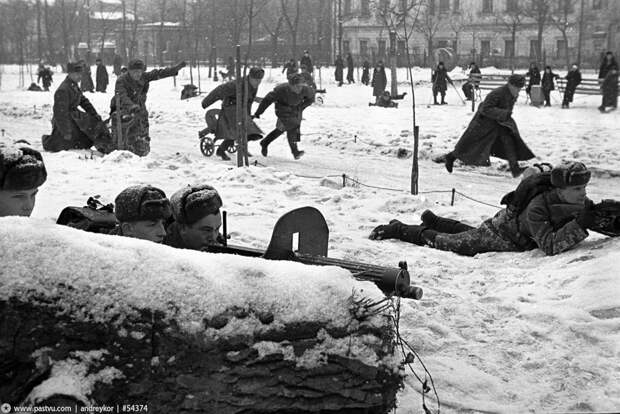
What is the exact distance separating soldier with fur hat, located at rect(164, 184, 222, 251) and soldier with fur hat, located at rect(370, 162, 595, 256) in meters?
2.88

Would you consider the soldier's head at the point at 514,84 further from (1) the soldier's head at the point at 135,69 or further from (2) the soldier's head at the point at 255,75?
(1) the soldier's head at the point at 135,69

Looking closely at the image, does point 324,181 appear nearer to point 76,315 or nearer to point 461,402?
point 461,402

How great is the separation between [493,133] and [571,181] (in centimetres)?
563

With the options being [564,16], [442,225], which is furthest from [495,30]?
[442,225]

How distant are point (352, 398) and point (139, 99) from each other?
1027 cm

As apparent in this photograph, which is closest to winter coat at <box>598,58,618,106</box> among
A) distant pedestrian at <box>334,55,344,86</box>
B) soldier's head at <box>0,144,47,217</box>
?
distant pedestrian at <box>334,55,344,86</box>

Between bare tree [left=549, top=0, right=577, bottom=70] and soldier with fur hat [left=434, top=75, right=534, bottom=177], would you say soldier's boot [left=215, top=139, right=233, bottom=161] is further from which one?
bare tree [left=549, top=0, right=577, bottom=70]

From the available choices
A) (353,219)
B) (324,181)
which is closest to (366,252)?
(353,219)

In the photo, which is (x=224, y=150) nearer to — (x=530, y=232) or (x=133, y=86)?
(x=133, y=86)

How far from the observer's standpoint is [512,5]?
52.9 meters

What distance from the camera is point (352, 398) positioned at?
8.24 ft

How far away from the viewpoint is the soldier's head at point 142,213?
394 cm

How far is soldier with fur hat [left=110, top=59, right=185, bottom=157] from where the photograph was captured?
11.8m

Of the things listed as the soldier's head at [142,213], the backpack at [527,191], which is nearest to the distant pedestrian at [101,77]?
the backpack at [527,191]
